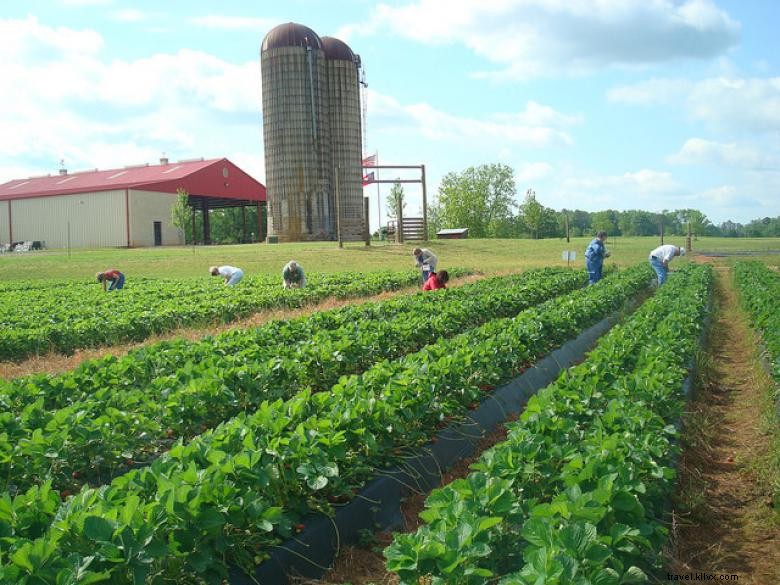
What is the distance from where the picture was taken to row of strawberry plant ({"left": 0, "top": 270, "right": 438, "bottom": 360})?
35.3 feet

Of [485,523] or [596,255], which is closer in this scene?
[485,523]

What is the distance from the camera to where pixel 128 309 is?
13.5 meters

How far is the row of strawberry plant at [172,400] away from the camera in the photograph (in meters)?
4.50

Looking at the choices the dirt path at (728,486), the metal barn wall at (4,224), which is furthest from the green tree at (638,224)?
the dirt path at (728,486)

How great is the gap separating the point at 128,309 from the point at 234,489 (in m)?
10.9

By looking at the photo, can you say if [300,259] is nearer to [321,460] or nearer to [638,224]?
[321,460]

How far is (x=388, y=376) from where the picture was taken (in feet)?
19.7

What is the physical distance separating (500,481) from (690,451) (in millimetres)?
3108

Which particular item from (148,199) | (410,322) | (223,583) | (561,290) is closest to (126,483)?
(223,583)

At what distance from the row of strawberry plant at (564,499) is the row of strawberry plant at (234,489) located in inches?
32.1

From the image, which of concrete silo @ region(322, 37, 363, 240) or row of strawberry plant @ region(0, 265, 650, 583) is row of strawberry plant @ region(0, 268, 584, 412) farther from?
concrete silo @ region(322, 37, 363, 240)

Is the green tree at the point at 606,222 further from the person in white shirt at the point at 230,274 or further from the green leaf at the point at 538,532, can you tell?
the green leaf at the point at 538,532

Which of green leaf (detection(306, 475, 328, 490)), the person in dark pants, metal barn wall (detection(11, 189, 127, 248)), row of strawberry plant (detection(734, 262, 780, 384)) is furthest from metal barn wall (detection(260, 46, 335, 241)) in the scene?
green leaf (detection(306, 475, 328, 490))

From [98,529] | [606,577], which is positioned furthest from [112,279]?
[606,577]
